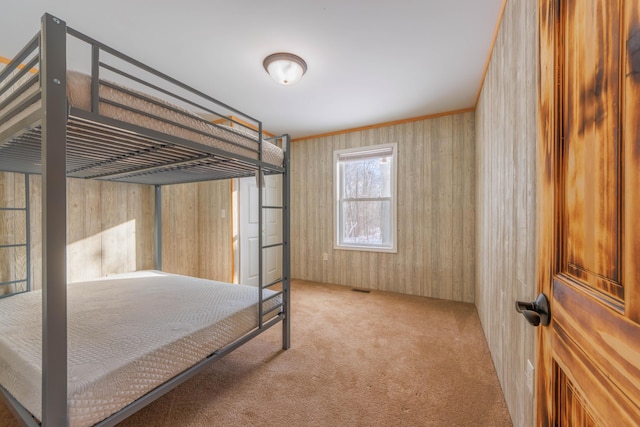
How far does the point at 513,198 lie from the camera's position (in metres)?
1.43

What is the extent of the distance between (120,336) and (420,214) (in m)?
3.26

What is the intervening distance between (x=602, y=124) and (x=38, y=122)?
5.32 ft

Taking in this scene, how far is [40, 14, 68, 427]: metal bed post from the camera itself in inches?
34.1

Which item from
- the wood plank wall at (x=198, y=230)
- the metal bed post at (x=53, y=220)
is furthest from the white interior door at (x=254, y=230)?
the metal bed post at (x=53, y=220)

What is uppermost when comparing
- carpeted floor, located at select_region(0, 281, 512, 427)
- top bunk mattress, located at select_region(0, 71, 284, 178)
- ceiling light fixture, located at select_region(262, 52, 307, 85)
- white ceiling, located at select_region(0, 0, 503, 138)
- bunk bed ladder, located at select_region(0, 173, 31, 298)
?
white ceiling, located at select_region(0, 0, 503, 138)

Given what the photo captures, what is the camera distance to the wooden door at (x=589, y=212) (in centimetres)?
40

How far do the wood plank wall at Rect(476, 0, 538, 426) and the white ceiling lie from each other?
0.37 meters

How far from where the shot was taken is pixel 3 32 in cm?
180

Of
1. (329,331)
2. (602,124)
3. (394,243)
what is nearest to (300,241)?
(394,243)

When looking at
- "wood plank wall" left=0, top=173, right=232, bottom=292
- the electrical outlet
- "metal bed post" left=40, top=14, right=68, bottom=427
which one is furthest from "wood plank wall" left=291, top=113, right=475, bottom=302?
"metal bed post" left=40, top=14, right=68, bottom=427

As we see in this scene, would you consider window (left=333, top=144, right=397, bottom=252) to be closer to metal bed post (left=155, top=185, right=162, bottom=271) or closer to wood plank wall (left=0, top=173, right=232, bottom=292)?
Result: wood plank wall (left=0, top=173, right=232, bottom=292)

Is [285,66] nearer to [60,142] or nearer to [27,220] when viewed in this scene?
[60,142]

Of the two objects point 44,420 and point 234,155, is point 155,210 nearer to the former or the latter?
point 234,155

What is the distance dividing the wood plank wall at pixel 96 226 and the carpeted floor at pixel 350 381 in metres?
1.37
